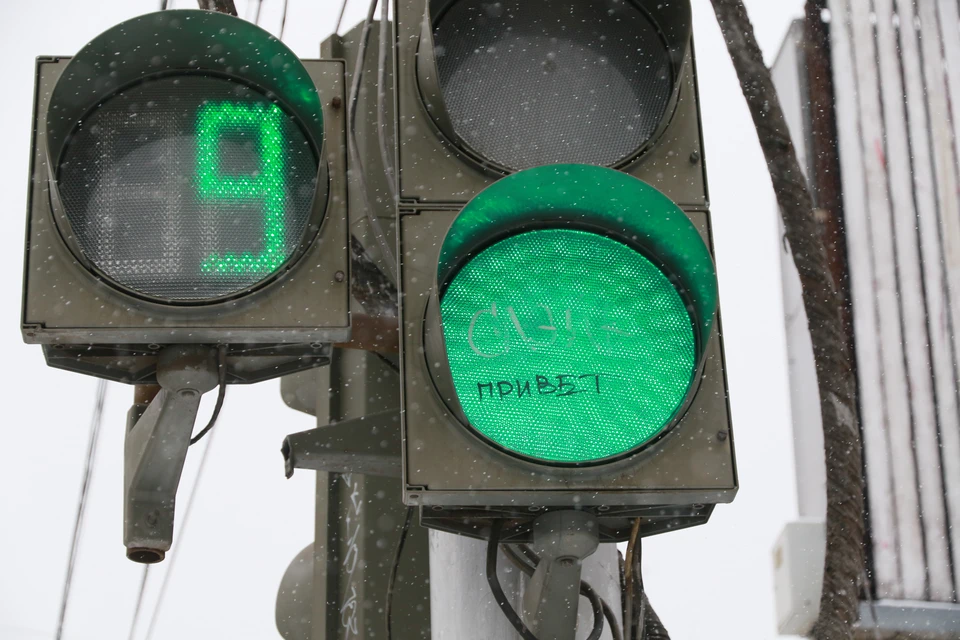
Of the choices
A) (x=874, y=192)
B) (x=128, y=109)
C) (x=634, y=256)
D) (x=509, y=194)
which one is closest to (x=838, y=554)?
(x=634, y=256)

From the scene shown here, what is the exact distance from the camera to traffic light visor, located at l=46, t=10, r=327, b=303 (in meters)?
2.35

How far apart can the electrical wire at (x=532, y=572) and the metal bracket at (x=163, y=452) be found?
63 cm

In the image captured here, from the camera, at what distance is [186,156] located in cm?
242

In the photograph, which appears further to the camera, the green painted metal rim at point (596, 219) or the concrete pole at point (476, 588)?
the concrete pole at point (476, 588)

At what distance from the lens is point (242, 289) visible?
234cm

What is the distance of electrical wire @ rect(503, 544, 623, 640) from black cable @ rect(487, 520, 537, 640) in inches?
4.4

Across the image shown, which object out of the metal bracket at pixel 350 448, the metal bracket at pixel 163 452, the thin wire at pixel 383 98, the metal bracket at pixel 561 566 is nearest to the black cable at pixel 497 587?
the metal bracket at pixel 561 566

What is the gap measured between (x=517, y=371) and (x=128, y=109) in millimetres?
899

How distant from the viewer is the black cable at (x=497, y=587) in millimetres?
2275

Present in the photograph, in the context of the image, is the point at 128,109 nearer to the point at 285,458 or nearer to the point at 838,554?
the point at 285,458

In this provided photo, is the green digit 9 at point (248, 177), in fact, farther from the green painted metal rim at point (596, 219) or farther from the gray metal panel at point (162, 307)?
the green painted metal rim at point (596, 219)

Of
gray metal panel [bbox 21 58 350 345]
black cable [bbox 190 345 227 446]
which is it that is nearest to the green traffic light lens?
gray metal panel [bbox 21 58 350 345]

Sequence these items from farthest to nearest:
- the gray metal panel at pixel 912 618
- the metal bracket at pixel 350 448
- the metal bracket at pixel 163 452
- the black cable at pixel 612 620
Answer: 1. the gray metal panel at pixel 912 618
2. the metal bracket at pixel 350 448
3. the black cable at pixel 612 620
4. the metal bracket at pixel 163 452

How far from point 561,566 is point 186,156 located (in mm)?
990
